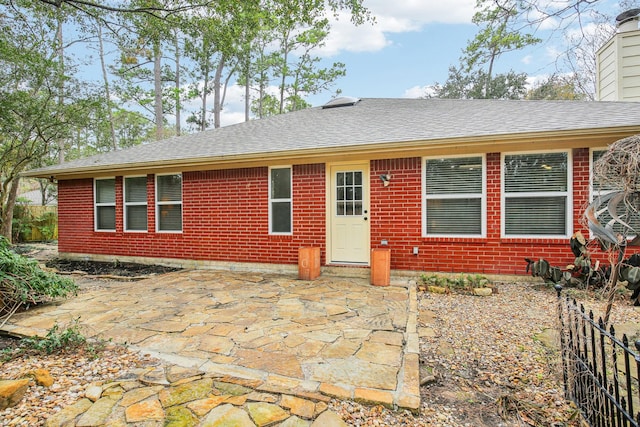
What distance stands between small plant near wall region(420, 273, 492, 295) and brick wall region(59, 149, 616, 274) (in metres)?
0.35

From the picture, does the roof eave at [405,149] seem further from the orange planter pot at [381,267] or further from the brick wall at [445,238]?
the orange planter pot at [381,267]

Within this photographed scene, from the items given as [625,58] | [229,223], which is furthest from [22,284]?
[625,58]

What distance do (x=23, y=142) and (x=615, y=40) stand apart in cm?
1593

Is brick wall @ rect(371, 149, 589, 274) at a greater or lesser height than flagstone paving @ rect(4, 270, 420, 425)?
greater

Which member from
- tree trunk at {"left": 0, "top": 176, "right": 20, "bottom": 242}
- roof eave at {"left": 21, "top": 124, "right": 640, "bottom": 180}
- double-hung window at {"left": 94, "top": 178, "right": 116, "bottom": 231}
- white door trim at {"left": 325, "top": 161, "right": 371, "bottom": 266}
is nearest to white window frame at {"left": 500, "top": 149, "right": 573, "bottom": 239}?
roof eave at {"left": 21, "top": 124, "right": 640, "bottom": 180}

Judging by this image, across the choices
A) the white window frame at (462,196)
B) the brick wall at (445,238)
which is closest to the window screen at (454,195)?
the white window frame at (462,196)

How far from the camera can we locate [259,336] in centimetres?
327

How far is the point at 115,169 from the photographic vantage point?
24.9ft

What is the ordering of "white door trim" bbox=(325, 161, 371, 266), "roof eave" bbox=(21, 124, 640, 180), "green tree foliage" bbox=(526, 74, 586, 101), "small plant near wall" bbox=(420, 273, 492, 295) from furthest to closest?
"green tree foliage" bbox=(526, 74, 586, 101), "white door trim" bbox=(325, 161, 371, 266), "small plant near wall" bbox=(420, 273, 492, 295), "roof eave" bbox=(21, 124, 640, 180)

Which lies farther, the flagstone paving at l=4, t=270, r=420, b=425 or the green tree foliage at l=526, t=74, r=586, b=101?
the green tree foliage at l=526, t=74, r=586, b=101

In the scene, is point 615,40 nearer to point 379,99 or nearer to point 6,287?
point 379,99

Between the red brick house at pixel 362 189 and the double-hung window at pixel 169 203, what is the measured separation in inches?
1.3

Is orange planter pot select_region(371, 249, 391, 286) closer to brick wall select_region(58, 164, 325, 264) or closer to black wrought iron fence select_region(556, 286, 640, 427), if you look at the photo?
brick wall select_region(58, 164, 325, 264)

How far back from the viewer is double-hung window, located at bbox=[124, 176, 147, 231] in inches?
310
